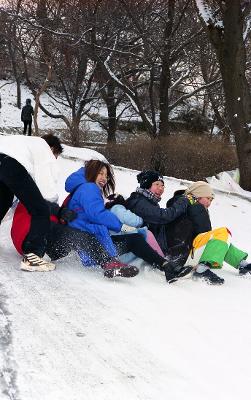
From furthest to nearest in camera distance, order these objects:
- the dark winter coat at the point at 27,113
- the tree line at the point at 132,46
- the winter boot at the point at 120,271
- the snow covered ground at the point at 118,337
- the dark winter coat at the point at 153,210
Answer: the dark winter coat at the point at 27,113 < the tree line at the point at 132,46 < the dark winter coat at the point at 153,210 < the winter boot at the point at 120,271 < the snow covered ground at the point at 118,337

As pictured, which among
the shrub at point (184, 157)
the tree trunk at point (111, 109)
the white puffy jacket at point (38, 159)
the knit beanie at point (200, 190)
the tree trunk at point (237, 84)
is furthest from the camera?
the tree trunk at point (111, 109)

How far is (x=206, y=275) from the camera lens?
16.3 feet

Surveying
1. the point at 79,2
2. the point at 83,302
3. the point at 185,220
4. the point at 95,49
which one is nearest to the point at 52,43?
the point at 79,2

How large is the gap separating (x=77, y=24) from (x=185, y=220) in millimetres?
15457

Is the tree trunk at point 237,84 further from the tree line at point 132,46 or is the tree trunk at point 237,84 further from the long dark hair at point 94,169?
the long dark hair at point 94,169

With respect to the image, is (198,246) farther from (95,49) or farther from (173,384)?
(95,49)

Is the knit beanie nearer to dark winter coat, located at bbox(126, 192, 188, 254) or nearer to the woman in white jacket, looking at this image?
dark winter coat, located at bbox(126, 192, 188, 254)

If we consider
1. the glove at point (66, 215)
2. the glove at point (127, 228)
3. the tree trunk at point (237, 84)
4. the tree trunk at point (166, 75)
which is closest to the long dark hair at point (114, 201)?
the glove at point (127, 228)

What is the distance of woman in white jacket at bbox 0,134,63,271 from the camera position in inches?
177

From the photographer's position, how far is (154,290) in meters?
4.37

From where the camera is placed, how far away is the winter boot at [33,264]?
173 inches

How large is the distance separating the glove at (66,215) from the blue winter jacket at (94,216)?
3 centimetres

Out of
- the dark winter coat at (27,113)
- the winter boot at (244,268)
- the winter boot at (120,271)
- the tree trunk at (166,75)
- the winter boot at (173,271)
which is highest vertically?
the tree trunk at (166,75)

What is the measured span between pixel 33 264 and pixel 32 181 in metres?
0.70
